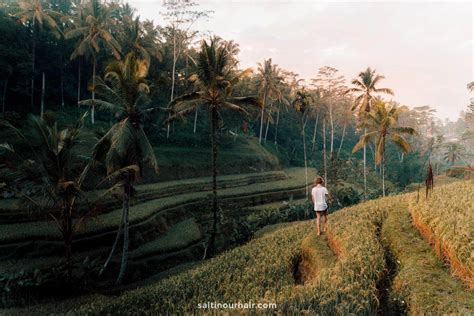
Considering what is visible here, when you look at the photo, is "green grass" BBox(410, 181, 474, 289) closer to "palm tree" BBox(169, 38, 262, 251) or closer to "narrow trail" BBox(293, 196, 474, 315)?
"narrow trail" BBox(293, 196, 474, 315)

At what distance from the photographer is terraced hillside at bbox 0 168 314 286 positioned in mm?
14422

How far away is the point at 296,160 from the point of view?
6009 cm

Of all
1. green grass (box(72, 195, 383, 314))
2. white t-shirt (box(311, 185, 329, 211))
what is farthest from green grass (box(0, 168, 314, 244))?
white t-shirt (box(311, 185, 329, 211))

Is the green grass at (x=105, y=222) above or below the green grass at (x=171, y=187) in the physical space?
below

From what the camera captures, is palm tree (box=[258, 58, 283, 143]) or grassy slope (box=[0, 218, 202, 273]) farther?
palm tree (box=[258, 58, 283, 143])

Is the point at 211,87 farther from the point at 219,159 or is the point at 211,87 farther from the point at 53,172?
the point at 219,159

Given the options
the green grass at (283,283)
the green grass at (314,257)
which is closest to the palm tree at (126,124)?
the green grass at (283,283)

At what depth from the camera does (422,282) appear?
6.32m

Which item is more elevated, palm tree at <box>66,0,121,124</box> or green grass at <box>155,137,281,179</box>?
palm tree at <box>66,0,121,124</box>

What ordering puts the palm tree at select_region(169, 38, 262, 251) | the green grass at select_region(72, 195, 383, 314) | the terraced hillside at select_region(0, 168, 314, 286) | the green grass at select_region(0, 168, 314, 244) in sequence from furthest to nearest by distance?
the palm tree at select_region(169, 38, 262, 251), the green grass at select_region(0, 168, 314, 244), the terraced hillside at select_region(0, 168, 314, 286), the green grass at select_region(72, 195, 383, 314)

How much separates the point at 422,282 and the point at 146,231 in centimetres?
1546

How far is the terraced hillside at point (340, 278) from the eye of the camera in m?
5.75

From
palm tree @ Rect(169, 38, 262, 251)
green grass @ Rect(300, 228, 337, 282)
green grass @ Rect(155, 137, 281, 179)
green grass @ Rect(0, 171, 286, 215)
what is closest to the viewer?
green grass @ Rect(300, 228, 337, 282)

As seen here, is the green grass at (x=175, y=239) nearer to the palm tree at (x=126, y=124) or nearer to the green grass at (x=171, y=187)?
the palm tree at (x=126, y=124)
